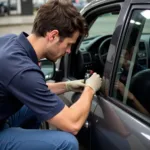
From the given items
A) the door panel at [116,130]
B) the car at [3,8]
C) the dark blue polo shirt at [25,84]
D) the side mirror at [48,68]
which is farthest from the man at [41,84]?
the car at [3,8]

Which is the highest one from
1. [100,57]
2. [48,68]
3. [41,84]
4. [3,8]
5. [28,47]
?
[28,47]

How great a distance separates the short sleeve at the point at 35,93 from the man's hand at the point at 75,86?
44 centimetres

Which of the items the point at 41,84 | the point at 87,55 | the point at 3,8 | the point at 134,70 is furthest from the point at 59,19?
the point at 3,8

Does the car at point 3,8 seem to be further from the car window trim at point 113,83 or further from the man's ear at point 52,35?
the car window trim at point 113,83

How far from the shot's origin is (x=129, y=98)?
205cm

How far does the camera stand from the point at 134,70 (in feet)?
6.97

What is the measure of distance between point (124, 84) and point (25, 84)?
614 millimetres

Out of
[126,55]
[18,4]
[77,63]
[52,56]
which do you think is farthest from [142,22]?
[18,4]

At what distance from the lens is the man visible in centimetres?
194

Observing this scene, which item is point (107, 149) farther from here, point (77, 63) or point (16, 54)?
point (77, 63)

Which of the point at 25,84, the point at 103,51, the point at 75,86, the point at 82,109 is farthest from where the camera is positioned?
the point at 103,51

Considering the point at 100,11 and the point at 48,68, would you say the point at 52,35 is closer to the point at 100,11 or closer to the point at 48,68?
the point at 100,11

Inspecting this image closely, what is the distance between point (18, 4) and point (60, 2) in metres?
27.5

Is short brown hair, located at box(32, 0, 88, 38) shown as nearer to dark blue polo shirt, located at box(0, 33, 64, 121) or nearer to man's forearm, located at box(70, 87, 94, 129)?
dark blue polo shirt, located at box(0, 33, 64, 121)
